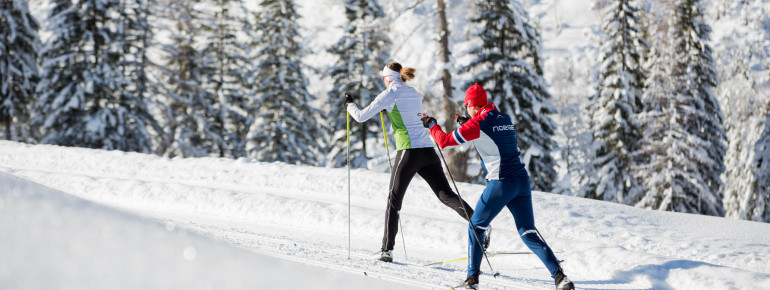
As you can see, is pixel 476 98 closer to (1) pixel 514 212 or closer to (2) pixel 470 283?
(1) pixel 514 212

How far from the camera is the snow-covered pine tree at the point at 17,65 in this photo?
995 inches

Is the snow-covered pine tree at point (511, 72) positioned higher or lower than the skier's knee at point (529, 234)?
higher

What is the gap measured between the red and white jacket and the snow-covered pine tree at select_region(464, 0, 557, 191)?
15.6m

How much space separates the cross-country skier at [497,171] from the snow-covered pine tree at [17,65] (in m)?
27.0

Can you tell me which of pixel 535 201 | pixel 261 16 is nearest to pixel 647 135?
pixel 535 201

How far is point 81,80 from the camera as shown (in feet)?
80.7

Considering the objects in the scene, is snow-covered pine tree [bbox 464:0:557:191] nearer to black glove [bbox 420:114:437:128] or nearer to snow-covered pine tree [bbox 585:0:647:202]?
snow-covered pine tree [bbox 585:0:647:202]

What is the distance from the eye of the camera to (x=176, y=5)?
94.3ft

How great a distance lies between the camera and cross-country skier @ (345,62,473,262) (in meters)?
5.56

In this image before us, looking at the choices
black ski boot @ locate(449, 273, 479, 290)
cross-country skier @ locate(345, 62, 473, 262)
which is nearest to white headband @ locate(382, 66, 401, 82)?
cross-country skier @ locate(345, 62, 473, 262)

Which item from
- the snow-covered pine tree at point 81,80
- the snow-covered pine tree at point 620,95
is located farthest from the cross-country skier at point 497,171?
the snow-covered pine tree at point 81,80

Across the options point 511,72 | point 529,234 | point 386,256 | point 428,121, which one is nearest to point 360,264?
point 386,256

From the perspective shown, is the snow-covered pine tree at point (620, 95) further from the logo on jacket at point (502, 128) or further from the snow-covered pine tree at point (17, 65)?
the snow-covered pine tree at point (17, 65)

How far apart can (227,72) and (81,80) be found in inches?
278
